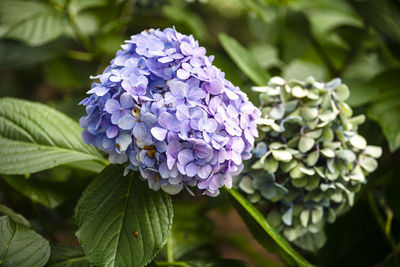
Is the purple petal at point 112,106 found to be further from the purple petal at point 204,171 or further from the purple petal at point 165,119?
the purple petal at point 204,171

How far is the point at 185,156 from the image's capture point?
821mm

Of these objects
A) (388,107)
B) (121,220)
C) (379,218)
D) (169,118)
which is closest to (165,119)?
(169,118)

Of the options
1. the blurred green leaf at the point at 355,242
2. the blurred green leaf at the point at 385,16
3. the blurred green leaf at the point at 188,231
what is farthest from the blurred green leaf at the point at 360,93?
the blurred green leaf at the point at 188,231

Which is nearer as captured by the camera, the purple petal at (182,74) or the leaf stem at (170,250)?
the purple petal at (182,74)

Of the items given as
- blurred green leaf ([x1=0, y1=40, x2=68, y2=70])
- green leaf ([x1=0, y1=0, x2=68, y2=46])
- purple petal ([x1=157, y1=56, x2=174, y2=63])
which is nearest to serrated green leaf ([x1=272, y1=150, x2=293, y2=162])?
purple petal ([x1=157, y1=56, x2=174, y2=63])

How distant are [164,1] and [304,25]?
23.6 inches

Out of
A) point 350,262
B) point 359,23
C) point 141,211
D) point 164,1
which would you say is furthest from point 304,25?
point 141,211

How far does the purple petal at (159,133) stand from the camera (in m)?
0.80

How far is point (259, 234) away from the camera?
1.04 metres

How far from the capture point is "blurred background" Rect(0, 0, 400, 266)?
137 cm

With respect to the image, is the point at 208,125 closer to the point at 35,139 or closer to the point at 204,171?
the point at 204,171

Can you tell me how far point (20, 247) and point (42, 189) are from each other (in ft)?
1.07

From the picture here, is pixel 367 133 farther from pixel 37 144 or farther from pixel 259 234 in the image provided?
pixel 37 144

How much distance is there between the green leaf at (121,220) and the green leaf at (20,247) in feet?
0.41
